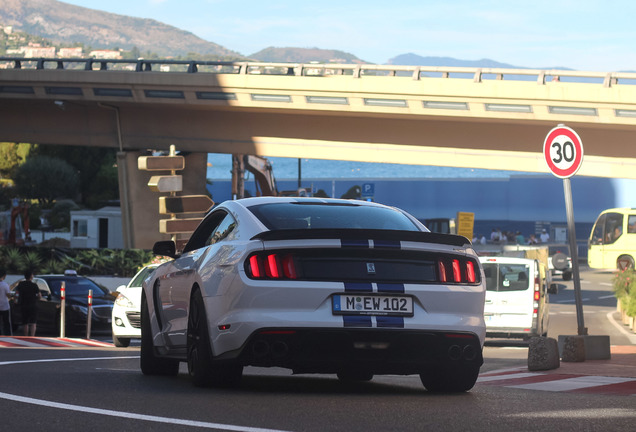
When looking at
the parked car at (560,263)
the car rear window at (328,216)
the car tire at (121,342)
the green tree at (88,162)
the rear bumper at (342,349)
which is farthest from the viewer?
the green tree at (88,162)

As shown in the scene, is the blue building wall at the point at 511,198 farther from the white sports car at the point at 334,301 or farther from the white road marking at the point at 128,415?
the white road marking at the point at 128,415

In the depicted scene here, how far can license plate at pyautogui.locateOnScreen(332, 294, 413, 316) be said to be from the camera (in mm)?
7844

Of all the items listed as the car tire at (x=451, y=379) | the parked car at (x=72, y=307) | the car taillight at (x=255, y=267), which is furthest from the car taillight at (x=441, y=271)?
the parked car at (x=72, y=307)

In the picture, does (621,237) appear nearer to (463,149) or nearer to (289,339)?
(463,149)

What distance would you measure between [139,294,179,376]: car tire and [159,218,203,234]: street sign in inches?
1146

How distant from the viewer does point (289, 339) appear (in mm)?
7789

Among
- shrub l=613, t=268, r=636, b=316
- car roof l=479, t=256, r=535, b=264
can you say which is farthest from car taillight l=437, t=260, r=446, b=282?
shrub l=613, t=268, r=636, b=316

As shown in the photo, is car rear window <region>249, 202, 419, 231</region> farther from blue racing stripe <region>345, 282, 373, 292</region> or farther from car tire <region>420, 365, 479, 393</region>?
car tire <region>420, 365, 479, 393</region>

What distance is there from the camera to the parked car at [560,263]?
30062 millimetres

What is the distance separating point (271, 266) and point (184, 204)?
3370 centimetres

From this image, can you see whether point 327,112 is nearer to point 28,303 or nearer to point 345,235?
point 28,303

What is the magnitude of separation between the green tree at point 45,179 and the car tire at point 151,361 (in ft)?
291

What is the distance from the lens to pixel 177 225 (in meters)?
40.8

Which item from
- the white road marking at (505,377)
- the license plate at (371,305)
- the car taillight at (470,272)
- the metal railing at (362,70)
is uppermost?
the metal railing at (362,70)
